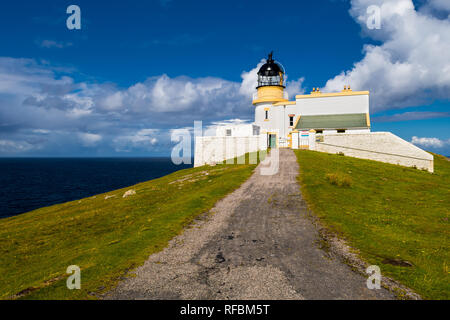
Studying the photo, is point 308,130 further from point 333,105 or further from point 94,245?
point 94,245

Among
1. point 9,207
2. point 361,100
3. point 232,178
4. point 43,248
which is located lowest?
point 9,207

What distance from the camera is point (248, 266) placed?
7.74 m

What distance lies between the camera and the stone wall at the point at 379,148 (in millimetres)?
30406

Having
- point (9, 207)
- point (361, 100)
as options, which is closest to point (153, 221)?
point (361, 100)

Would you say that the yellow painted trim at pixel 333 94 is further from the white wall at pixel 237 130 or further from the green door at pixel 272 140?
the white wall at pixel 237 130

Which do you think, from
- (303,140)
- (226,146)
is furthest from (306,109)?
(226,146)

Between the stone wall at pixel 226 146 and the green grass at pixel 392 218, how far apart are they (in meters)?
15.1

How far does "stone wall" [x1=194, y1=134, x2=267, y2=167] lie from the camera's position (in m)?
38.2

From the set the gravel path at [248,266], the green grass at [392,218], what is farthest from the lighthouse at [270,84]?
the gravel path at [248,266]

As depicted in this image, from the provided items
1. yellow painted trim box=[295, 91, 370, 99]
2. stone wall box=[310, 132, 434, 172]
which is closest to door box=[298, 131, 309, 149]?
stone wall box=[310, 132, 434, 172]

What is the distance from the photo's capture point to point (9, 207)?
42031 millimetres

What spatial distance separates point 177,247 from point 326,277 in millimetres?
5167
